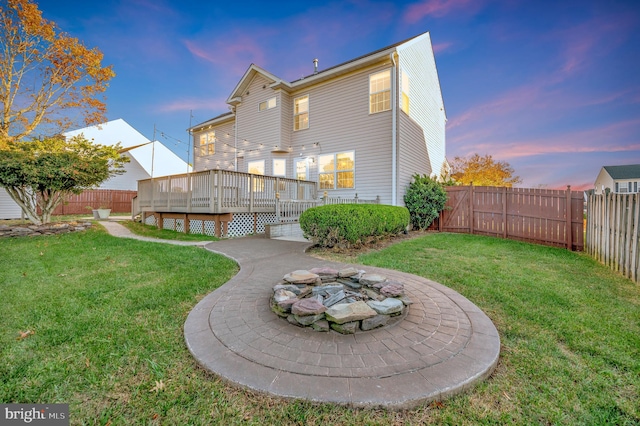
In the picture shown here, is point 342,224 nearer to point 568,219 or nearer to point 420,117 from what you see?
point 568,219

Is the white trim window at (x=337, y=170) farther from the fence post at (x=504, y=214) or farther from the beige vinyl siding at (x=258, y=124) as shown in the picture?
the fence post at (x=504, y=214)

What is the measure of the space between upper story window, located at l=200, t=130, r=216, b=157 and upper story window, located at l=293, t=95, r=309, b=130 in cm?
637

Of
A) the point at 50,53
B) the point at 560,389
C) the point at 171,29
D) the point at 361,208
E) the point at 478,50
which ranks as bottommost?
the point at 560,389

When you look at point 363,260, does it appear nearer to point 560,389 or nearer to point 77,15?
point 560,389

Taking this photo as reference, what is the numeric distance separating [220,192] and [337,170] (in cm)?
504

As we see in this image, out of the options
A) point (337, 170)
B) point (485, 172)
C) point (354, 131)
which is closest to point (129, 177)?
point (337, 170)

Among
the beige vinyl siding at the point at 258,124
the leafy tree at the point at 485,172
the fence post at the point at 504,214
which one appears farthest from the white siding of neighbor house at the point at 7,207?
the leafy tree at the point at 485,172

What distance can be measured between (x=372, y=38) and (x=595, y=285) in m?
15.6

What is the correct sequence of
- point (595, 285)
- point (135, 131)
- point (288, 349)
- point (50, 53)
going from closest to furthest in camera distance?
point (288, 349)
point (595, 285)
point (50, 53)
point (135, 131)

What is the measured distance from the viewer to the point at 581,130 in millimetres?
13523

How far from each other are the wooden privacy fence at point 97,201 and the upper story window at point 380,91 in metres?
16.9

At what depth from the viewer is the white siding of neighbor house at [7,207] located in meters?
12.8

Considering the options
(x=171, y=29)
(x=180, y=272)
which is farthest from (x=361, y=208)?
(x=171, y=29)

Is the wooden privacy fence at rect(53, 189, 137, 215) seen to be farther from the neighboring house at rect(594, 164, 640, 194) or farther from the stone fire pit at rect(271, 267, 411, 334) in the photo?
the neighboring house at rect(594, 164, 640, 194)
